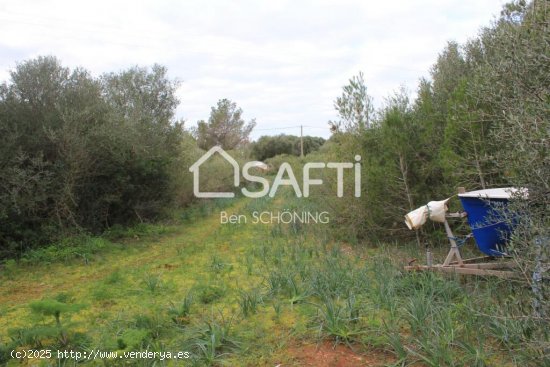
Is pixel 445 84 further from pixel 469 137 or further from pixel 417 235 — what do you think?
pixel 417 235

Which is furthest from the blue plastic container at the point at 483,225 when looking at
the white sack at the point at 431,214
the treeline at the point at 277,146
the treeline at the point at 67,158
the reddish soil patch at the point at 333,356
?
the treeline at the point at 277,146

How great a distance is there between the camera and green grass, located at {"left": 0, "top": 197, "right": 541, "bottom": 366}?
339cm

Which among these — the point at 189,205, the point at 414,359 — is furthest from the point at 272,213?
the point at 414,359

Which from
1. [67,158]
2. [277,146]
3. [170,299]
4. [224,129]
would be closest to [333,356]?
[170,299]

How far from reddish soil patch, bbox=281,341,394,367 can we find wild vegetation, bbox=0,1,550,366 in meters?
0.06

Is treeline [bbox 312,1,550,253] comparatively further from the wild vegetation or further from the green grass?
the green grass

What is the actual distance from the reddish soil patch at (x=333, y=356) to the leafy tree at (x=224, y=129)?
81.6 ft

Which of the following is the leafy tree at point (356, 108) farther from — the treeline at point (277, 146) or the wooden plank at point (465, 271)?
the treeline at point (277, 146)

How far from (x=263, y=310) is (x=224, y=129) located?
26.3 m

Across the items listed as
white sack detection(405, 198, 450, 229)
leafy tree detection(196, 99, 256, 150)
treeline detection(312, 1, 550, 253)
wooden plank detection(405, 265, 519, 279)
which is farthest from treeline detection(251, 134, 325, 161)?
wooden plank detection(405, 265, 519, 279)

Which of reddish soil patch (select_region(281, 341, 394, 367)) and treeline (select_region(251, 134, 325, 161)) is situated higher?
treeline (select_region(251, 134, 325, 161))

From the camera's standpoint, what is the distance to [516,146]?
278cm

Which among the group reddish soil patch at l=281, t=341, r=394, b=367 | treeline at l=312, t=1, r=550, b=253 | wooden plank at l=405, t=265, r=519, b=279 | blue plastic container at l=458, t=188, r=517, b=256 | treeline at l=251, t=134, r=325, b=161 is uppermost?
treeline at l=251, t=134, r=325, b=161

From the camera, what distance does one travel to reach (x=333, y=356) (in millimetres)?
3432
